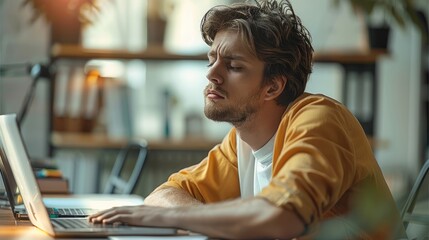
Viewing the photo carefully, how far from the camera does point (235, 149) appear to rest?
2.34 meters

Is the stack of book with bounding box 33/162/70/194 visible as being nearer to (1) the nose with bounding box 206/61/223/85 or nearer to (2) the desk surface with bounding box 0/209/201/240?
(2) the desk surface with bounding box 0/209/201/240

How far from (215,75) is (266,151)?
0.23m

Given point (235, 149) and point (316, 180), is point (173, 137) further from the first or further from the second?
point (316, 180)

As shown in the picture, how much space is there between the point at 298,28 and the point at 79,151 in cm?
292

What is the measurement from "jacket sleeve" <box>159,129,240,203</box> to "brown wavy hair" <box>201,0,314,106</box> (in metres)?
0.29

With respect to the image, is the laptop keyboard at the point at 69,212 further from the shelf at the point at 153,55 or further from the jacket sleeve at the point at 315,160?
the shelf at the point at 153,55

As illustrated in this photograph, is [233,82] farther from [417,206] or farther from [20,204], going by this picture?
[20,204]

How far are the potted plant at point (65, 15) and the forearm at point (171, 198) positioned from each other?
2.25 m

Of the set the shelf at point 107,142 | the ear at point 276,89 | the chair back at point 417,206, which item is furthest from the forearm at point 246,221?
the shelf at point 107,142

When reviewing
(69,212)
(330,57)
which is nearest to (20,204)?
(69,212)

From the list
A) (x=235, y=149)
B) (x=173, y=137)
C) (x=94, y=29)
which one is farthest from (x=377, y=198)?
(x=94, y=29)

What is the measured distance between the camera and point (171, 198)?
213cm

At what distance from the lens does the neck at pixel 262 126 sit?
2.09 metres

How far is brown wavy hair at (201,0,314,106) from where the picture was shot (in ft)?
6.71
